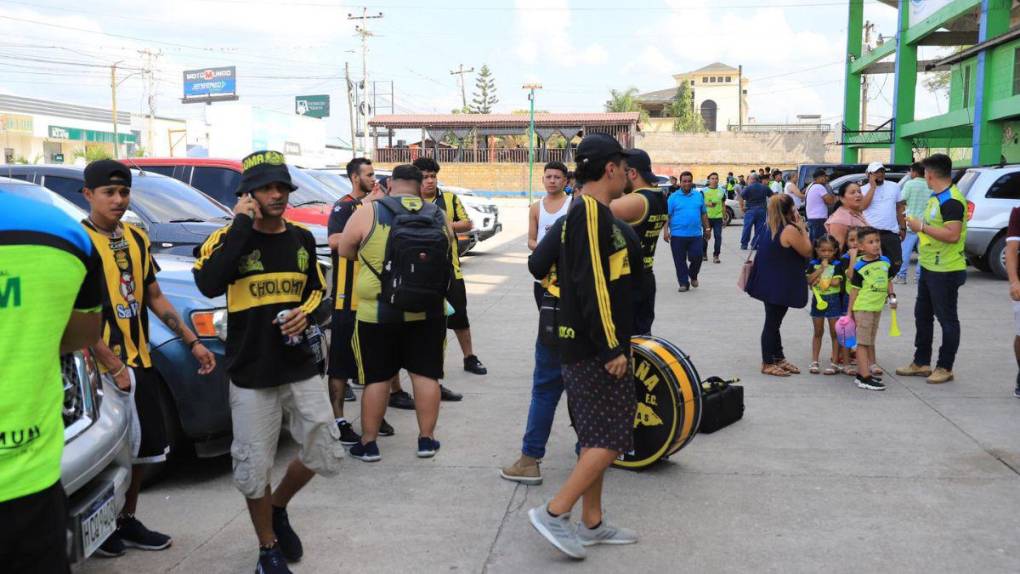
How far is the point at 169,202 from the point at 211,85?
96621 mm

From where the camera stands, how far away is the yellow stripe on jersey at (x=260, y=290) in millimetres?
3771

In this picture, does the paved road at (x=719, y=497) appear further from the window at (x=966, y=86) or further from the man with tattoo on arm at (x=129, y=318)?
the window at (x=966, y=86)

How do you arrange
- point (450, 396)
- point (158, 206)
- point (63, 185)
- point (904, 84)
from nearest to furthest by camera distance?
1. point (450, 396)
2. point (63, 185)
3. point (158, 206)
4. point (904, 84)

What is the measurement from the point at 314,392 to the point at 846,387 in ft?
16.0

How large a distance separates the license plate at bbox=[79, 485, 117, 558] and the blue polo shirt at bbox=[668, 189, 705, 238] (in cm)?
1041

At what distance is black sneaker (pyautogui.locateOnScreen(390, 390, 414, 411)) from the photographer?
6664mm

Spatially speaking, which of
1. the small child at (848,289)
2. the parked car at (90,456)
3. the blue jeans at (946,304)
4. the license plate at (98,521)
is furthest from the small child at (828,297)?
the license plate at (98,521)

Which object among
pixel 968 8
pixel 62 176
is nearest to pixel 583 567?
pixel 62 176

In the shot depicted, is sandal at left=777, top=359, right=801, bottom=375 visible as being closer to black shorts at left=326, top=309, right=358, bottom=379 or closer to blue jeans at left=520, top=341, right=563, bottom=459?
blue jeans at left=520, top=341, right=563, bottom=459

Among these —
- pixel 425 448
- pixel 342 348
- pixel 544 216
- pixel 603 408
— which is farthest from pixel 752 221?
pixel 603 408

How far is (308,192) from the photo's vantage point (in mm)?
11891

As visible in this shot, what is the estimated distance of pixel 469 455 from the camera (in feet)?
18.2

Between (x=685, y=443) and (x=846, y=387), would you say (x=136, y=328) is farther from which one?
(x=846, y=387)

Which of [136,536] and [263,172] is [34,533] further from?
[136,536]
